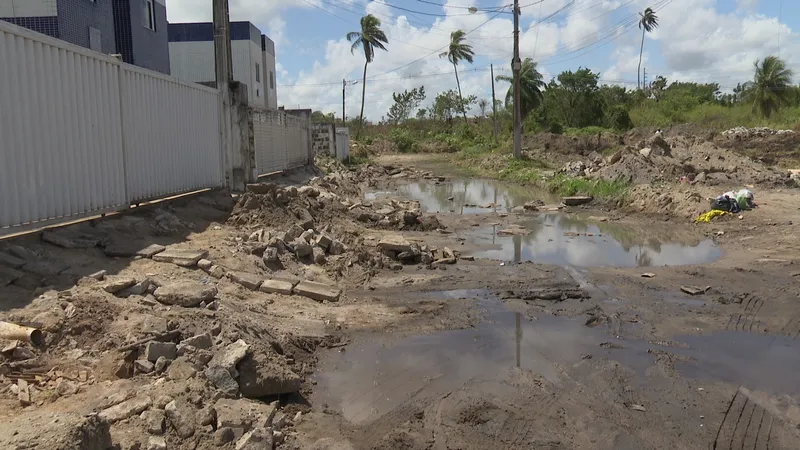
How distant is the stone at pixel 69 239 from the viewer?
251 inches

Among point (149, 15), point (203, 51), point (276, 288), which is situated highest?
point (203, 51)

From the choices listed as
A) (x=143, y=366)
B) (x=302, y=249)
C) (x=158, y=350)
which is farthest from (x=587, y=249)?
(x=143, y=366)

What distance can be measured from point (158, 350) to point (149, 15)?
867 inches

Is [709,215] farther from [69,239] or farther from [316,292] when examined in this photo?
[69,239]

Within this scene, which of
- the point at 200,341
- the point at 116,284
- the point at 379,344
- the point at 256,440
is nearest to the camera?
the point at 256,440

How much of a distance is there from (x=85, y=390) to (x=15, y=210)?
3.06 m

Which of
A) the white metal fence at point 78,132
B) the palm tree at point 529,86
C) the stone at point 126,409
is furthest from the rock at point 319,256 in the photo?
the palm tree at point 529,86

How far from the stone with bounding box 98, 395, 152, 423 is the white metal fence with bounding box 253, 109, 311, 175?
512 inches

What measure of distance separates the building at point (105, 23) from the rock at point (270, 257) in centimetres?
1348

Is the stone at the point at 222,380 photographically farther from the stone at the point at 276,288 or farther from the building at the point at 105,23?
the building at the point at 105,23

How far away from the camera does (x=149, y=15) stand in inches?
899

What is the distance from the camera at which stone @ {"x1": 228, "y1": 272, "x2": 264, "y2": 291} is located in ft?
23.2

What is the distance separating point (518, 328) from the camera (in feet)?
21.4

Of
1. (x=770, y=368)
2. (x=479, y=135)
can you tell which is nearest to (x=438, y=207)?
(x=770, y=368)
